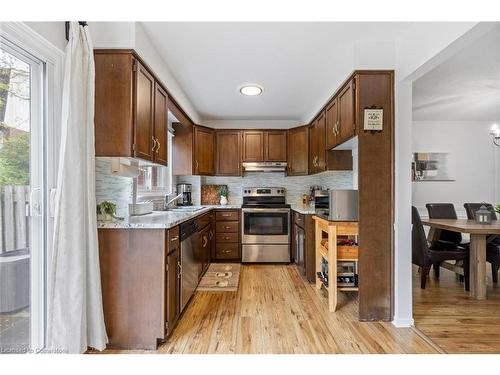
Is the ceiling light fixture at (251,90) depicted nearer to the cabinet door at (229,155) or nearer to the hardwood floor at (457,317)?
the cabinet door at (229,155)

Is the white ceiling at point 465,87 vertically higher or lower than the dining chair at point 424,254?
higher

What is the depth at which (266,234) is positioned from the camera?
15.1ft

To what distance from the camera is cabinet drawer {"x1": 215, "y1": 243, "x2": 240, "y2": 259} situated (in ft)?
15.4

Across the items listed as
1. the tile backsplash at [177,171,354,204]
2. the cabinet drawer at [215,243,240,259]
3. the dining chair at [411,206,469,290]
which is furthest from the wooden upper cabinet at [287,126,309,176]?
the dining chair at [411,206,469,290]

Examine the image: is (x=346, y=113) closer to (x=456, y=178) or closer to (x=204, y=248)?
(x=204, y=248)

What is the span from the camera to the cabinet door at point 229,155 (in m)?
4.98

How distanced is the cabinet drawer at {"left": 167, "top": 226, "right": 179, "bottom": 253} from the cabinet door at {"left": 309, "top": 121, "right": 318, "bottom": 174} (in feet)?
8.40

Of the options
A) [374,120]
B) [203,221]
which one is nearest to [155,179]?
[203,221]

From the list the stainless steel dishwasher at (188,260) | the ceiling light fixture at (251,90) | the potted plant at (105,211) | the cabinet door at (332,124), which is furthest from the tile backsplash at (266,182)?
the potted plant at (105,211)

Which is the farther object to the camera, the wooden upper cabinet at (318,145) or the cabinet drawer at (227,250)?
the cabinet drawer at (227,250)

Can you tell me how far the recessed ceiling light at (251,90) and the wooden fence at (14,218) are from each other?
259 centimetres

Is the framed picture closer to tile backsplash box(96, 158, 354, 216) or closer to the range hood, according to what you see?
tile backsplash box(96, 158, 354, 216)

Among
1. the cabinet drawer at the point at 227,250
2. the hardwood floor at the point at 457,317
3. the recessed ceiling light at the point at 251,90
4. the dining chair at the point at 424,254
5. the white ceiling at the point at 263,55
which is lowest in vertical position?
the hardwood floor at the point at 457,317

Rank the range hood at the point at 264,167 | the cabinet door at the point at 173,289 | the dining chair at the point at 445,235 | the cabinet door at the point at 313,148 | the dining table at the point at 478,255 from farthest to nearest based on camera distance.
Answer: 1. the range hood at the point at 264,167
2. the cabinet door at the point at 313,148
3. the dining chair at the point at 445,235
4. the dining table at the point at 478,255
5. the cabinet door at the point at 173,289
